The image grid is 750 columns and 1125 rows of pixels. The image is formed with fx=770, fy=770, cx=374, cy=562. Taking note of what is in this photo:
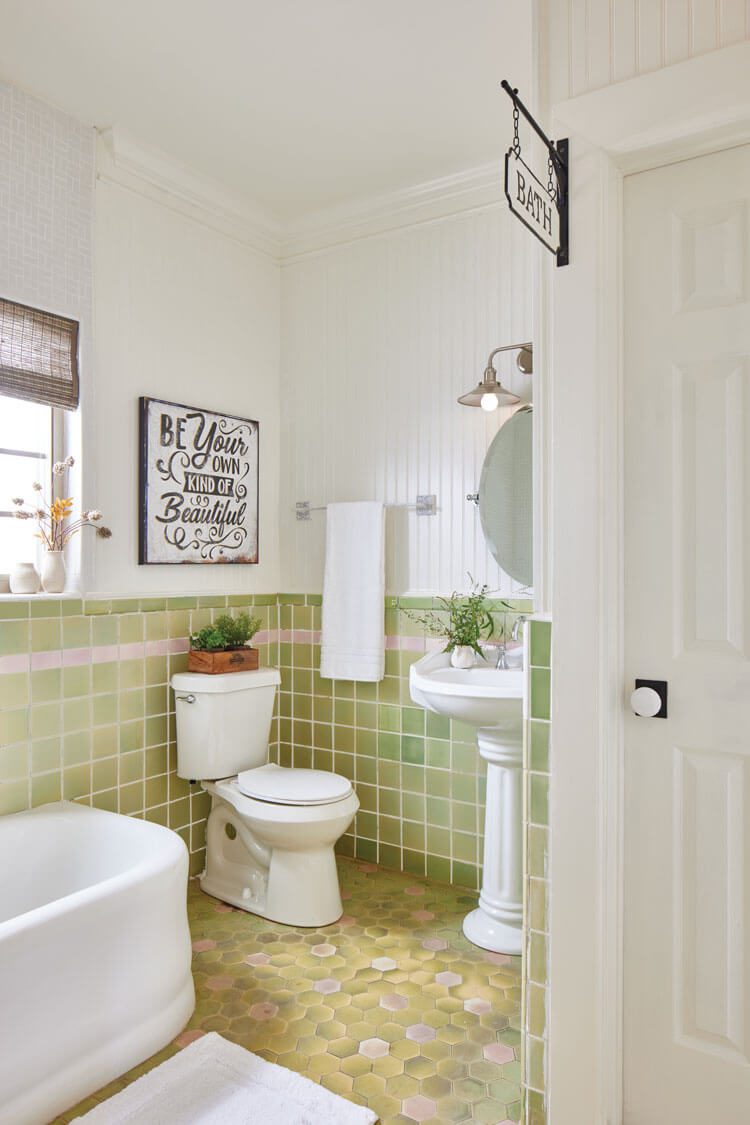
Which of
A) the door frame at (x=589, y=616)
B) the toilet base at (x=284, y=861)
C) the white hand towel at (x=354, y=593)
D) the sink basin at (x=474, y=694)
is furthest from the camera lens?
the white hand towel at (x=354, y=593)

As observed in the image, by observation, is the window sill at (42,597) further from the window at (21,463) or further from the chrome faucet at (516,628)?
the chrome faucet at (516,628)

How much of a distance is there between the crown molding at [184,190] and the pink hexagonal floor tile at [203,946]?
259cm

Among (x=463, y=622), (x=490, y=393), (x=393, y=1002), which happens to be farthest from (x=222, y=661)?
(x=490, y=393)

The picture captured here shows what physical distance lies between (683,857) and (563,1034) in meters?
0.43

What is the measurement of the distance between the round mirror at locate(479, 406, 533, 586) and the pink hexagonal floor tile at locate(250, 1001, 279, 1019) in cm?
151

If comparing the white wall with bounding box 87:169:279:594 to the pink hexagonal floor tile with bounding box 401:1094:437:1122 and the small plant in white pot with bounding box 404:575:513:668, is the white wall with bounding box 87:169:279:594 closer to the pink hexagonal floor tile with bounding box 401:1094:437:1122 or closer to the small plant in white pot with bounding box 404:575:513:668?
→ the small plant in white pot with bounding box 404:575:513:668

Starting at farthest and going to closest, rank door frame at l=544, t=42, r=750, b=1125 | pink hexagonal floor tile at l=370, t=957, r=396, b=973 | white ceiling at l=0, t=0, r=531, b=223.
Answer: pink hexagonal floor tile at l=370, t=957, r=396, b=973 → white ceiling at l=0, t=0, r=531, b=223 → door frame at l=544, t=42, r=750, b=1125

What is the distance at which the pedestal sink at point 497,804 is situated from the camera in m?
2.36

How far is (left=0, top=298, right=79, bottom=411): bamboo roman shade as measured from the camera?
7.78ft

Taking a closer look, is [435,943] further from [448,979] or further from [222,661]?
[222,661]

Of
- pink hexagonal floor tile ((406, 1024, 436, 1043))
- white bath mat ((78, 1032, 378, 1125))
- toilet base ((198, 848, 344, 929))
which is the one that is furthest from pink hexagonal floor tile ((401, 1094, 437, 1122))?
toilet base ((198, 848, 344, 929))

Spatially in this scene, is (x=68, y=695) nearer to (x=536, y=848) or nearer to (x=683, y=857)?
(x=536, y=848)

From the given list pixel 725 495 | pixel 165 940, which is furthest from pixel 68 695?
pixel 725 495

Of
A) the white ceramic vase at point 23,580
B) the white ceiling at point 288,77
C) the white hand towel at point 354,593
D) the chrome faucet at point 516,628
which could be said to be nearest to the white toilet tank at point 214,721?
the white hand towel at point 354,593
